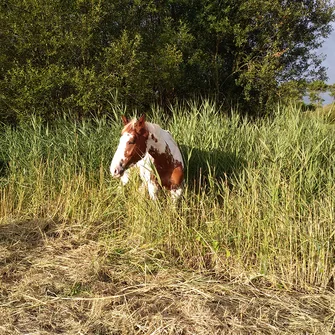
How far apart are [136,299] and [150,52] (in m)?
6.35

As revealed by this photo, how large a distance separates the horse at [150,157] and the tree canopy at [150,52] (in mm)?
3407

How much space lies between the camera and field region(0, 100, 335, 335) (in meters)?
1.87

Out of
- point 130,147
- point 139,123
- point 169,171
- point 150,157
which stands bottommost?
point 169,171

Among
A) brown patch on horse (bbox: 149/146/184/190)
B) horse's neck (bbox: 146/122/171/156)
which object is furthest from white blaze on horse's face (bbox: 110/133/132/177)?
brown patch on horse (bbox: 149/146/184/190)

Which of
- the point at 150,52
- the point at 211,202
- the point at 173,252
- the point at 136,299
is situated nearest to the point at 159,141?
the point at 211,202

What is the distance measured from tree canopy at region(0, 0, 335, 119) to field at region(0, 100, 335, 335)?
2.53 metres

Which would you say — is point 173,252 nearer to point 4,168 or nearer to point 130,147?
point 130,147

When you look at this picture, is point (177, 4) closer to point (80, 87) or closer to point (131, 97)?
point (131, 97)

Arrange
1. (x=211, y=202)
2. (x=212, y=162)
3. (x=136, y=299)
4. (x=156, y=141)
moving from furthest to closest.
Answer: (x=212, y=162) → (x=211, y=202) → (x=156, y=141) → (x=136, y=299)

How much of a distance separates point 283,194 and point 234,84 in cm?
803

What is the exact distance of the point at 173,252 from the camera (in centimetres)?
264

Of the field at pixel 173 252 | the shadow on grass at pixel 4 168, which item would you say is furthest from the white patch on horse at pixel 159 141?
the shadow on grass at pixel 4 168

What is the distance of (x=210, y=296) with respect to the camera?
79.1 inches

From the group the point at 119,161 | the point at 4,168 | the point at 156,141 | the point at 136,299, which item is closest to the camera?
the point at 136,299
